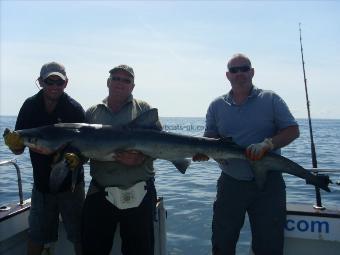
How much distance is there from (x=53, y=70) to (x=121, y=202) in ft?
5.34

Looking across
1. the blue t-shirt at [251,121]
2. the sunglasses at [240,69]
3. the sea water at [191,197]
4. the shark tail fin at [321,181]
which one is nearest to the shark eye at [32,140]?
the blue t-shirt at [251,121]

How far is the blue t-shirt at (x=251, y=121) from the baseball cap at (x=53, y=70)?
180 centimetres

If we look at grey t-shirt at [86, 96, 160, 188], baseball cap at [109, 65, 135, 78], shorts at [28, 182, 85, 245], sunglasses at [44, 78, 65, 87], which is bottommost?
shorts at [28, 182, 85, 245]

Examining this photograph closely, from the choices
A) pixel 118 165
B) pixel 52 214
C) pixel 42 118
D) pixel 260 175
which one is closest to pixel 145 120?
pixel 118 165

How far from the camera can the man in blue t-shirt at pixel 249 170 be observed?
13.8ft

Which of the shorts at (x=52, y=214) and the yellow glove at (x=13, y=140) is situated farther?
the shorts at (x=52, y=214)

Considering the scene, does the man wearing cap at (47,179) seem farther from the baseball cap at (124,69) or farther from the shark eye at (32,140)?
the baseball cap at (124,69)

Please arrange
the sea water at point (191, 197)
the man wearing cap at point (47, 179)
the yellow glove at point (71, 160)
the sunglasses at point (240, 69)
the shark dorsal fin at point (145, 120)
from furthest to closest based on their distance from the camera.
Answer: the sea water at point (191, 197)
the man wearing cap at point (47, 179)
the sunglasses at point (240, 69)
the shark dorsal fin at point (145, 120)
the yellow glove at point (71, 160)

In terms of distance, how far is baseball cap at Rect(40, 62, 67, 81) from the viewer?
4430mm

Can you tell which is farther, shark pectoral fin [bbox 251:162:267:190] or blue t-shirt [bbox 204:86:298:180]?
blue t-shirt [bbox 204:86:298:180]

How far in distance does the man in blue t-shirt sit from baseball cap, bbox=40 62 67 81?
172 centimetres

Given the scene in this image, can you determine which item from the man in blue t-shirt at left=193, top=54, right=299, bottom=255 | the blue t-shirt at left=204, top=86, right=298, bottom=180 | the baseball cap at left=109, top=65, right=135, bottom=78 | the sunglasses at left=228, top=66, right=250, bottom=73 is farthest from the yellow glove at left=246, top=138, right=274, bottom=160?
the baseball cap at left=109, top=65, right=135, bottom=78

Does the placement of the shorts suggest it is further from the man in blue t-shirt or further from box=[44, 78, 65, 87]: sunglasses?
the man in blue t-shirt

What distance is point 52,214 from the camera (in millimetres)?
4609
